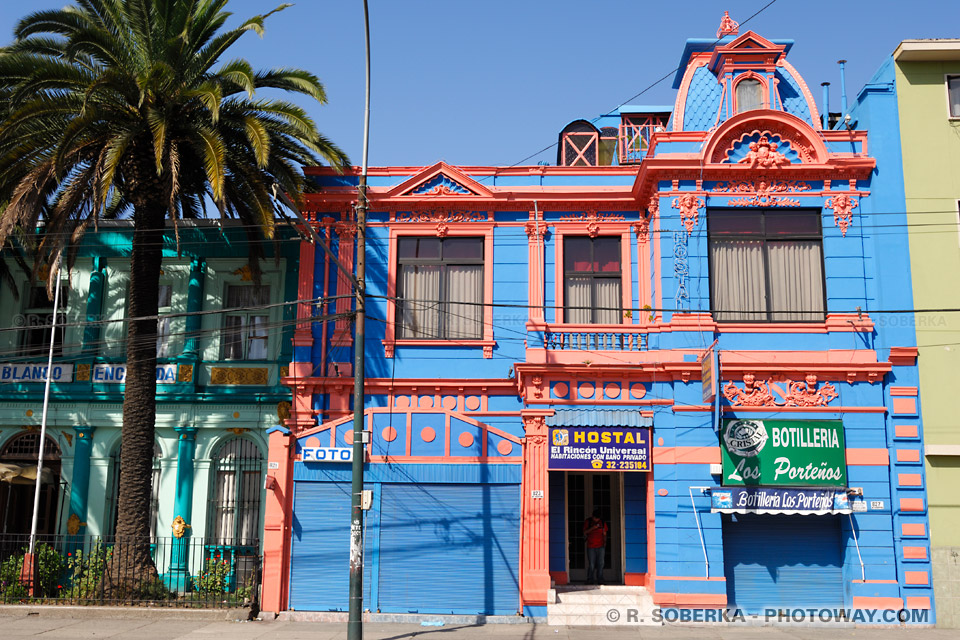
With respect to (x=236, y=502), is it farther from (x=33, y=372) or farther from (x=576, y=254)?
(x=576, y=254)

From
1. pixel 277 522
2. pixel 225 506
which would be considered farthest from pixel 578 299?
pixel 225 506

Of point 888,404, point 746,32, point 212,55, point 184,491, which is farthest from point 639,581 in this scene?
point 212,55

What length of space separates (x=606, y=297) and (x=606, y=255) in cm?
106

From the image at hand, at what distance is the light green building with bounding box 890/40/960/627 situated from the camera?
1731 cm

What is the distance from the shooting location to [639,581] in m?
18.7

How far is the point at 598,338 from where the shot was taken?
61.3 ft

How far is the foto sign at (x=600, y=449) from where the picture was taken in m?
17.8

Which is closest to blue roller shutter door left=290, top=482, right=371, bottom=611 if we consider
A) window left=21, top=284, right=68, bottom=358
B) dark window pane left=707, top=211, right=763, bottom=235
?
window left=21, top=284, right=68, bottom=358

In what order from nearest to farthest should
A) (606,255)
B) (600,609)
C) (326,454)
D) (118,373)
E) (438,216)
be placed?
(600,609)
(326,454)
(606,255)
(438,216)
(118,373)

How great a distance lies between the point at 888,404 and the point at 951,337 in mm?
2119

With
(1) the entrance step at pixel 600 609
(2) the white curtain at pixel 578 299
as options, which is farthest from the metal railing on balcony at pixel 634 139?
(1) the entrance step at pixel 600 609

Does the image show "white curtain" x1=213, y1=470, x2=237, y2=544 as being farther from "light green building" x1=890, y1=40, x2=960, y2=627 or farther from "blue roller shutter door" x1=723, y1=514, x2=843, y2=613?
"light green building" x1=890, y1=40, x2=960, y2=627

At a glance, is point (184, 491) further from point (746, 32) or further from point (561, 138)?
point (746, 32)

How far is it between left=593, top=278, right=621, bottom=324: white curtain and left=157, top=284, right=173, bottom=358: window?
1099 cm
